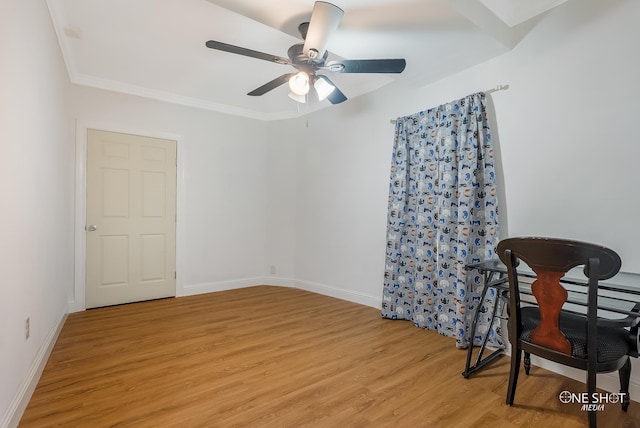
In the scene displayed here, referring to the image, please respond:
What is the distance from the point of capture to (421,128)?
3154mm

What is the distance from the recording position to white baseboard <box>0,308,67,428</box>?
1570mm

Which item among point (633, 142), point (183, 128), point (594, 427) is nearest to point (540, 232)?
point (633, 142)

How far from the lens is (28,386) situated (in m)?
1.86

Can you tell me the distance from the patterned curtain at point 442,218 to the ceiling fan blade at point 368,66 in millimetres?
846

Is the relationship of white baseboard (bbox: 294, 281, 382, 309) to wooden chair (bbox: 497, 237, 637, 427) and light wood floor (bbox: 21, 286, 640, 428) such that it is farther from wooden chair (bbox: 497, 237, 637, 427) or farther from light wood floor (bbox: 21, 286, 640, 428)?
wooden chair (bbox: 497, 237, 637, 427)

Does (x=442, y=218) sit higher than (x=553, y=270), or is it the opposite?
(x=442, y=218)

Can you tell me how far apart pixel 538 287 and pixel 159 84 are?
4136 mm

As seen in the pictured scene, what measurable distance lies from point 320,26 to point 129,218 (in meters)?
3.14

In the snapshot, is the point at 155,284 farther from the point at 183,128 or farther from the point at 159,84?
the point at 159,84

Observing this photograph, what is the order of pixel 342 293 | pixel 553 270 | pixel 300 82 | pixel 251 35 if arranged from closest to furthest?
1. pixel 553 270
2. pixel 300 82
3. pixel 251 35
4. pixel 342 293

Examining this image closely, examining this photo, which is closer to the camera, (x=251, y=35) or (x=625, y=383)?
(x=625, y=383)

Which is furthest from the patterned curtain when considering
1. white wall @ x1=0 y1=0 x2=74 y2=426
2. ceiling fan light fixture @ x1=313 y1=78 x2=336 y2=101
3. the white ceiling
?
white wall @ x1=0 y1=0 x2=74 y2=426

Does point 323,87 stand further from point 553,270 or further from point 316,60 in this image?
point 553,270

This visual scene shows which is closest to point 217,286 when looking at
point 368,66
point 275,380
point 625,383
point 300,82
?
point 275,380
